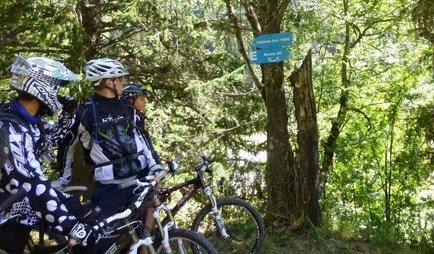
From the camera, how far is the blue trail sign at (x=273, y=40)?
5.09 metres

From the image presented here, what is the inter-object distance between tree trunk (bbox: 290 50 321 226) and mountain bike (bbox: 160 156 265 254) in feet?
2.64

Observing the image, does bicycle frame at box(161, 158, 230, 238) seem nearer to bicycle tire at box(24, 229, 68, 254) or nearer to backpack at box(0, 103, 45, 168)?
bicycle tire at box(24, 229, 68, 254)

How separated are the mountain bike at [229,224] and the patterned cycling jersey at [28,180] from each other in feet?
6.42

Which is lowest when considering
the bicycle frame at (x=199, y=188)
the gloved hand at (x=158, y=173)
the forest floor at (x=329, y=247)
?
the forest floor at (x=329, y=247)

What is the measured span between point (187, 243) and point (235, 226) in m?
1.76

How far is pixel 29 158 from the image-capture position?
2.98m

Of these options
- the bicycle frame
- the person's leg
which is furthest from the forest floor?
the person's leg

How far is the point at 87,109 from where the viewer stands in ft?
12.6

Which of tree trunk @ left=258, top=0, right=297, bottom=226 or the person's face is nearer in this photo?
the person's face

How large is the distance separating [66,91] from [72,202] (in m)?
4.42

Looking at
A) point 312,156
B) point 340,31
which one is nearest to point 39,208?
point 312,156

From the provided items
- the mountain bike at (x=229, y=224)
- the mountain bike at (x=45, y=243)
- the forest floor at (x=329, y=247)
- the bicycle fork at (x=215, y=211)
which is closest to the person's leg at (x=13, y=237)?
the mountain bike at (x=45, y=243)

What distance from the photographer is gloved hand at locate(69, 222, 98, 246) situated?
9.55 feet

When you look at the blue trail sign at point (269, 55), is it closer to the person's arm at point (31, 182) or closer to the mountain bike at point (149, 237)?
the mountain bike at point (149, 237)
